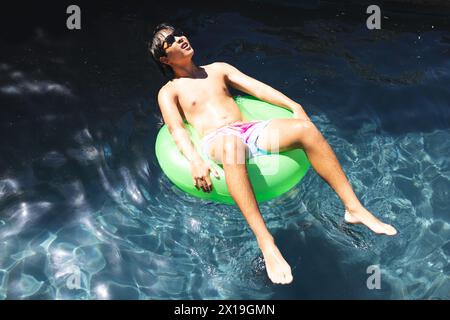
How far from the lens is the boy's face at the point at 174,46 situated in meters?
3.75

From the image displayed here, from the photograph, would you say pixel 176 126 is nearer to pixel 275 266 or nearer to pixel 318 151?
pixel 318 151

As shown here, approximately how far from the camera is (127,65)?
16.0ft

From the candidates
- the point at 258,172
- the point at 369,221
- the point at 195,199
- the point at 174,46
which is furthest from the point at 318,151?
the point at 174,46

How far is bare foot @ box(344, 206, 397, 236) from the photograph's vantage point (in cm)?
327

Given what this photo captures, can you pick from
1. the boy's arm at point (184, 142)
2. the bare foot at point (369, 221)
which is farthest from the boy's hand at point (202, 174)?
the bare foot at point (369, 221)

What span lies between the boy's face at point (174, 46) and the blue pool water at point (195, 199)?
85 cm

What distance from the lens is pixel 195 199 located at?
4055mm

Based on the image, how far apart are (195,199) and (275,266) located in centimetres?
111

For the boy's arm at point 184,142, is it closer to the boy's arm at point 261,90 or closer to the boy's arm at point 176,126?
the boy's arm at point 176,126

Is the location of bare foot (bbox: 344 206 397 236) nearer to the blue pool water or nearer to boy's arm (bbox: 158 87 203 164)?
the blue pool water

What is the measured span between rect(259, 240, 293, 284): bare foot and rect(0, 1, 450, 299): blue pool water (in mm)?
460

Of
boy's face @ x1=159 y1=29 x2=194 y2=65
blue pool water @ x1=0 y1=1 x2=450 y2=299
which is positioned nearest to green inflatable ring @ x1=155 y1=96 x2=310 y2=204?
blue pool water @ x1=0 y1=1 x2=450 y2=299

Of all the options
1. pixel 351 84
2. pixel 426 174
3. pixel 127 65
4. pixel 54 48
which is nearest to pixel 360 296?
pixel 426 174

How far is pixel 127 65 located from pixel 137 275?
2.10 m
